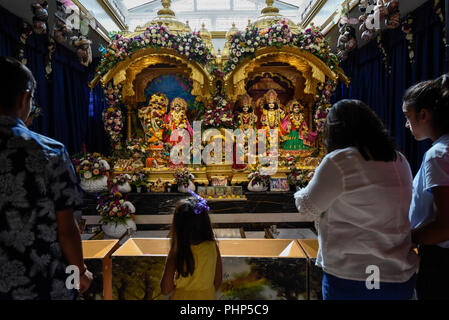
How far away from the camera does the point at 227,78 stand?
5910 millimetres

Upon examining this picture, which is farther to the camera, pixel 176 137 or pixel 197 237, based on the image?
pixel 176 137

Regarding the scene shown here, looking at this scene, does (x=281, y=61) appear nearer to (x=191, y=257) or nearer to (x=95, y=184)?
(x=95, y=184)

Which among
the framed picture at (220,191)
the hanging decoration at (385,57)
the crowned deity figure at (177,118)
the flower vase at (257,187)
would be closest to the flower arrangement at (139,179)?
the crowned deity figure at (177,118)

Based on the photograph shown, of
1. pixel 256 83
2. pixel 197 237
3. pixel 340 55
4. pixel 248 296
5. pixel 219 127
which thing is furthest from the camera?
pixel 256 83

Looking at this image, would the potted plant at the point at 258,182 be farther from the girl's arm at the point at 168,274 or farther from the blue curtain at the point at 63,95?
the blue curtain at the point at 63,95

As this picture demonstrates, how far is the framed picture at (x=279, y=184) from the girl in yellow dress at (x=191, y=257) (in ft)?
12.1

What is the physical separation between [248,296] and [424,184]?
1.27m

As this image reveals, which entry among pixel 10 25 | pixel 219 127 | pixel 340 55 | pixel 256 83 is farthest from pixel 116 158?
pixel 340 55

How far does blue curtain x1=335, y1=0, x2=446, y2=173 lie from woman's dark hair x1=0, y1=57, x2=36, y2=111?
358 cm

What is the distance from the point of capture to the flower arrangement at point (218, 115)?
5832 mm

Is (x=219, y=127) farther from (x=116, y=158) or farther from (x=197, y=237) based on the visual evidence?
(x=197, y=237)

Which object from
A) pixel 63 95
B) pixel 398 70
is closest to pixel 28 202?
pixel 398 70

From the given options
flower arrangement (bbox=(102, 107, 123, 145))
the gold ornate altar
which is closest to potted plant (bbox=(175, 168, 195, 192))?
the gold ornate altar
